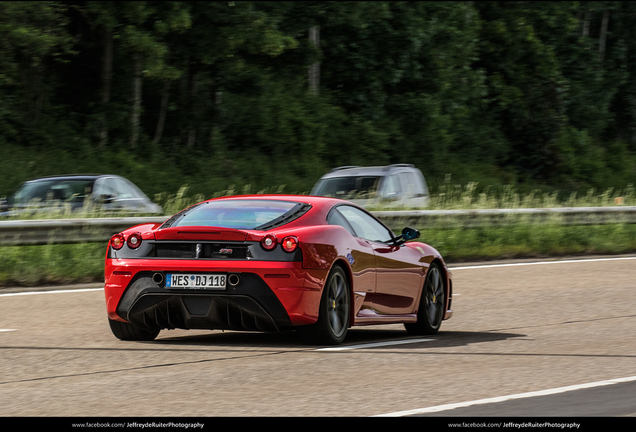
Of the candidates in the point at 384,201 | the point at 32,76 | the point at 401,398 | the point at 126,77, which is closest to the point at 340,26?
the point at 126,77

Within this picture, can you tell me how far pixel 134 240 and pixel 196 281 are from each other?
0.67 metres

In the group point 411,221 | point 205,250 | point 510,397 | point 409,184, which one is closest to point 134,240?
point 205,250

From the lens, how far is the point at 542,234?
20.1 m

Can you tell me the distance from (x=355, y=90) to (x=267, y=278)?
32553 mm

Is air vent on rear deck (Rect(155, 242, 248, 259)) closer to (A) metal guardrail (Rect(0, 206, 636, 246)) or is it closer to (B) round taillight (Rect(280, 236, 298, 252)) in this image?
(B) round taillight (Rect(280, 236, 298, 252))

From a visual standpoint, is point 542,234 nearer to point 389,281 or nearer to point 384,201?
point 384,201

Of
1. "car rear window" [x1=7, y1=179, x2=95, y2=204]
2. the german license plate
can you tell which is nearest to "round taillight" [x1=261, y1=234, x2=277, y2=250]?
the german license plate

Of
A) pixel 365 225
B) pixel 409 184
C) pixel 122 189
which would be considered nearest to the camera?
pixel 365 225

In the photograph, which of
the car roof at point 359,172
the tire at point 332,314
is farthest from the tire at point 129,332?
the car roof at point 359,172

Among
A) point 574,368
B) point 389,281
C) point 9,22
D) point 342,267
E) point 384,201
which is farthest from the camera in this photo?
point 9,22

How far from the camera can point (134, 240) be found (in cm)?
899

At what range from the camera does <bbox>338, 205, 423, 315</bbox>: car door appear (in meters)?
9.81

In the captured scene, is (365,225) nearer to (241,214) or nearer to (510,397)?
(241,214)

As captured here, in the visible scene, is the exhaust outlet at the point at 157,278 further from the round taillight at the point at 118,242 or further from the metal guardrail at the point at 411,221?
the metal guardrail at the point at 411,221
